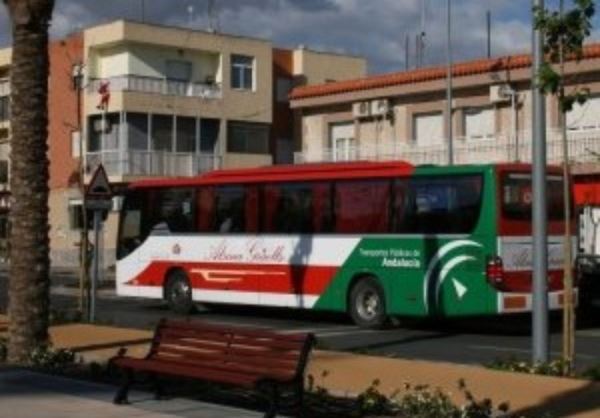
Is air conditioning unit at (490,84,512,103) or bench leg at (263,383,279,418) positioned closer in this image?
bench leg at (263,383,279,418)

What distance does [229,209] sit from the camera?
82.2 ft

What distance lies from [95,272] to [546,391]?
11.4 meters

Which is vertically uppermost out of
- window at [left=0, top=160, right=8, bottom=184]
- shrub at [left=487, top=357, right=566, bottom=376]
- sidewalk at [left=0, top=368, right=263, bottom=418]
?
window at [left=0, top=160, right=8, bottom=184]

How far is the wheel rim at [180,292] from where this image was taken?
25.8 metres

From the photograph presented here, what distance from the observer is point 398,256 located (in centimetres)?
2150

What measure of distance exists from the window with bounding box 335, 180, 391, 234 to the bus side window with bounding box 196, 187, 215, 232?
11.7ft

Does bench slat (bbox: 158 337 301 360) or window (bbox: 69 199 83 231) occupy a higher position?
window (bbox: 69 199 83 231)

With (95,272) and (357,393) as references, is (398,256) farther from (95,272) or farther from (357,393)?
(357,393)

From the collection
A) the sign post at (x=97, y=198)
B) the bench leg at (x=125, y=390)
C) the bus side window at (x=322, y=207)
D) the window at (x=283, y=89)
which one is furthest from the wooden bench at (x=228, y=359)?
the window at (x=283, y=89)

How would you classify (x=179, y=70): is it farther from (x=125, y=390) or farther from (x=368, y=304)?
(x=125, y=390)

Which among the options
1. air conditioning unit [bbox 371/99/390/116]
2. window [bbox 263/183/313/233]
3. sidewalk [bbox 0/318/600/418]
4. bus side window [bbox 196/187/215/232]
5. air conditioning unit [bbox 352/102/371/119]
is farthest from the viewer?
air conditioning unit [bbox 352/102/371/119]

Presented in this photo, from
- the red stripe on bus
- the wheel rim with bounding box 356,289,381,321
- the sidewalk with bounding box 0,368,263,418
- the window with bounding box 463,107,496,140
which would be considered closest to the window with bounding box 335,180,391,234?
the red stripe on bus

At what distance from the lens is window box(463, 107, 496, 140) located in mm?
37781

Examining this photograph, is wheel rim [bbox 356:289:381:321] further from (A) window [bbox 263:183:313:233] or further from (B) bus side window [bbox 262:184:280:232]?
(B) bus side window [bbox 262:184:280:232]
